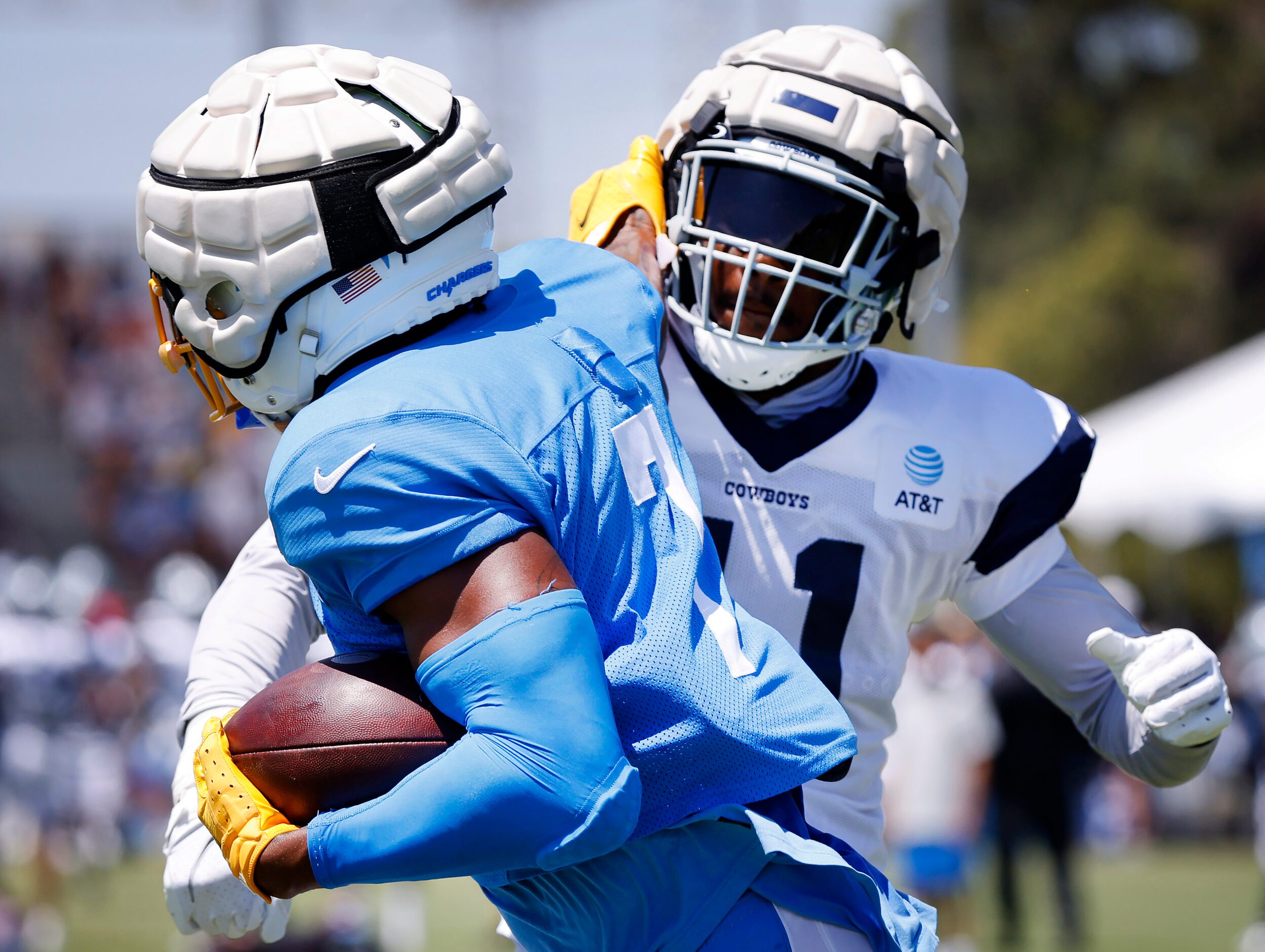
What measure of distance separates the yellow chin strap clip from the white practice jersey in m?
0.87

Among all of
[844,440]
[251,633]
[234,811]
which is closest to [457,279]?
[234,811]

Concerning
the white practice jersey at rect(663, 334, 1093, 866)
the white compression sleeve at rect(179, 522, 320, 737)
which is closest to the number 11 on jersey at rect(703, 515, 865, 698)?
the white practice jersey at rect(663, 334, 1093, 866)

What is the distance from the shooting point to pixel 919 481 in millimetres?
2662

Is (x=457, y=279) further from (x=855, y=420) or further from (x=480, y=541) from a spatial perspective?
(x=855, y=420)

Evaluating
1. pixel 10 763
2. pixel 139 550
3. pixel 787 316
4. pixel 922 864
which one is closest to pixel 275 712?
pixel 787 316

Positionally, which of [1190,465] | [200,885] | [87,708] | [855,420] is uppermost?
[855,420]

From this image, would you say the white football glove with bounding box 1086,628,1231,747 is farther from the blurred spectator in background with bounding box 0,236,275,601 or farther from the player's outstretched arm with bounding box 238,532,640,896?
the blurred spectator in background with bounding box 0,236,275,601

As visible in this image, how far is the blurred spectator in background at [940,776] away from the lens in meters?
8.57

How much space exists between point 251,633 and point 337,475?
3.11 ft

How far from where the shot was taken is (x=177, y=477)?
55.4 ft

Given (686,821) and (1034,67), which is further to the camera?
(1034,67)

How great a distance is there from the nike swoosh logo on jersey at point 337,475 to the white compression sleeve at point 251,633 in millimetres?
881

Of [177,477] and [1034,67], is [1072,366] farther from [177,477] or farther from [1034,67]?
[177,477]

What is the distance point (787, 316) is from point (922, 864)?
660 centimetres
